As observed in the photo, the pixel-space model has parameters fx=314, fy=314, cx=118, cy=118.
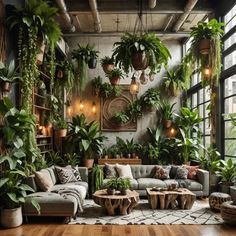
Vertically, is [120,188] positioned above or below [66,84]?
below

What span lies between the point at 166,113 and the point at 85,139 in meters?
2.68

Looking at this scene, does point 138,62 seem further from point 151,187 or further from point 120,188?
point 151,187

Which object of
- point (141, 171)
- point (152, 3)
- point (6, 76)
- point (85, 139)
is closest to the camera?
point (6, 76)

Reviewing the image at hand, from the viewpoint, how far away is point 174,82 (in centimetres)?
949

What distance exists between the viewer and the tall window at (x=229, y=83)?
644cm

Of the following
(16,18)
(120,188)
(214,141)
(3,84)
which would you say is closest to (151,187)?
(120,188)

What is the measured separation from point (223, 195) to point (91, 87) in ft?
17.9

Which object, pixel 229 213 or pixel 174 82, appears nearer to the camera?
pixel 229 213

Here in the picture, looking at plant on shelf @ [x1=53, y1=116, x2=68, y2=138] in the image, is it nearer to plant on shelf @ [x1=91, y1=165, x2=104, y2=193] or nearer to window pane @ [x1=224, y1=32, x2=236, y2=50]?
plant on shelf @ [x1=91, y1=165, x2=104, y2=193]

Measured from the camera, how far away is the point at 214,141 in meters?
7.04

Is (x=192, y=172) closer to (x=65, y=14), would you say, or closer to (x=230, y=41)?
(x=230, y=41)

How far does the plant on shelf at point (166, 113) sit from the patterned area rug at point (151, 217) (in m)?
3.71

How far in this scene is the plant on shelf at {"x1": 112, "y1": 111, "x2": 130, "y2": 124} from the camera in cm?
948

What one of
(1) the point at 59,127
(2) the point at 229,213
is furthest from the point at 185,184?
(1) the point at 59,127
